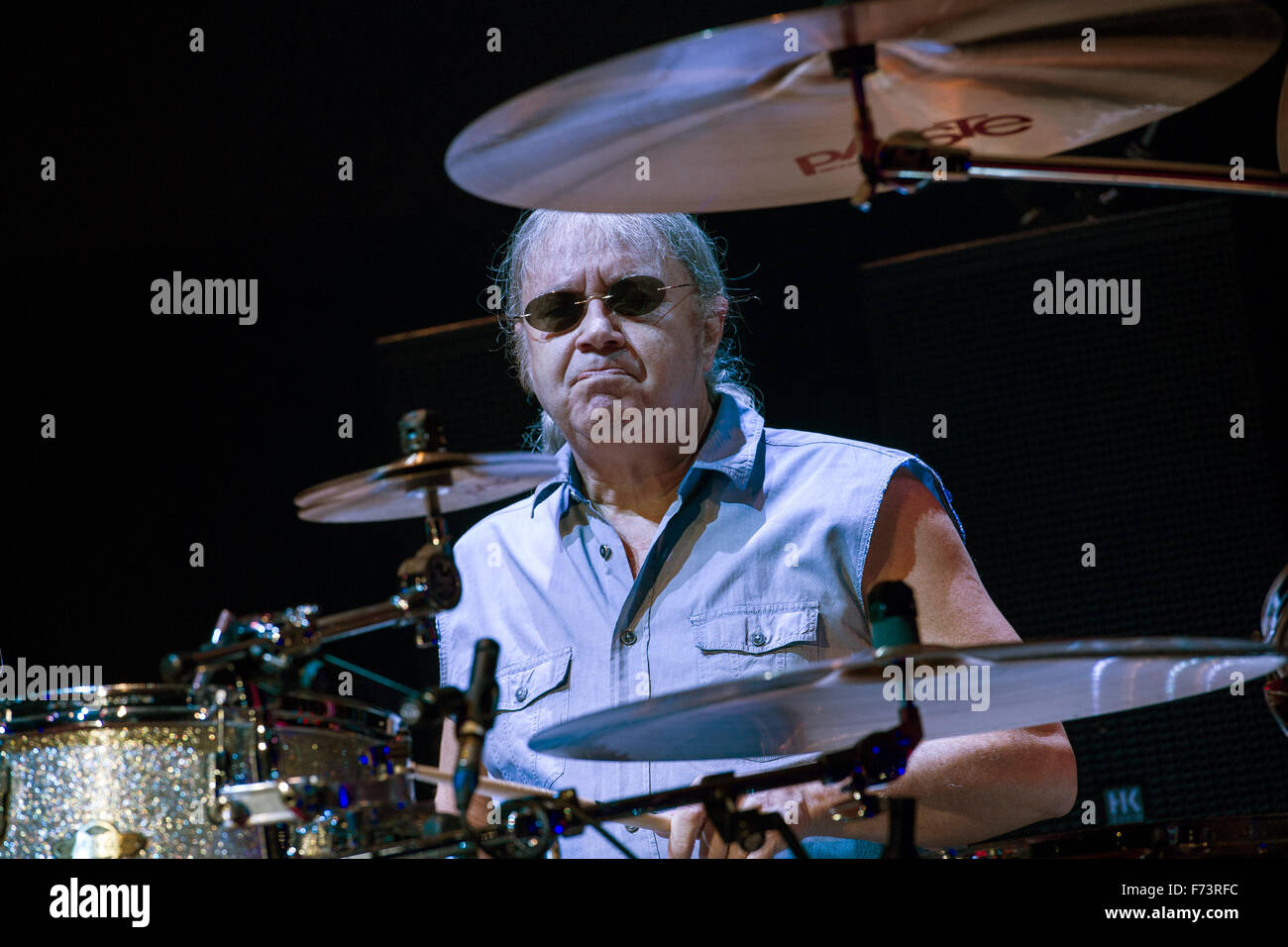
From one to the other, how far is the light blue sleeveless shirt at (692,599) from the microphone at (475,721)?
0.86 meters

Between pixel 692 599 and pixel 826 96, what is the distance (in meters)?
0.94

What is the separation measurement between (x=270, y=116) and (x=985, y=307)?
1813 millimetres

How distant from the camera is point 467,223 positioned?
11.4ft

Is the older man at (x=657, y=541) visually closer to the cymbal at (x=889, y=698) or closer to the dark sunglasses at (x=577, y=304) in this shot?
the dark sunglasses at (x=577, y=304)

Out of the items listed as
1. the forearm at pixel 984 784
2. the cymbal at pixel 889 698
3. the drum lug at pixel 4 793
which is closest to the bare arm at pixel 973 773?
the forearm at pixel 984 784

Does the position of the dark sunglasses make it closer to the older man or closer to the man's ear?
the older man

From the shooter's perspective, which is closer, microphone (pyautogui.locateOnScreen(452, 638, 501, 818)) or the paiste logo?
microphone (pyautogui.locateOnScreen(452, 638, 501, 818))

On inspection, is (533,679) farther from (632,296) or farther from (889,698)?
(889,698)

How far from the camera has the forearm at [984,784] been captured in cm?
175

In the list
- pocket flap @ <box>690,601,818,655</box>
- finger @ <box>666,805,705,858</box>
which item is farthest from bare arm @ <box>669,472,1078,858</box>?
pocket flap @ <box>690,601,818,655</box>

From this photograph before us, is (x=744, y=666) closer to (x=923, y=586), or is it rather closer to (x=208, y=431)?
(x=923, y=586)

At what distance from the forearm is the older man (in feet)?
0.21

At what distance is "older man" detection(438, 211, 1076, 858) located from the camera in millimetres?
2049
